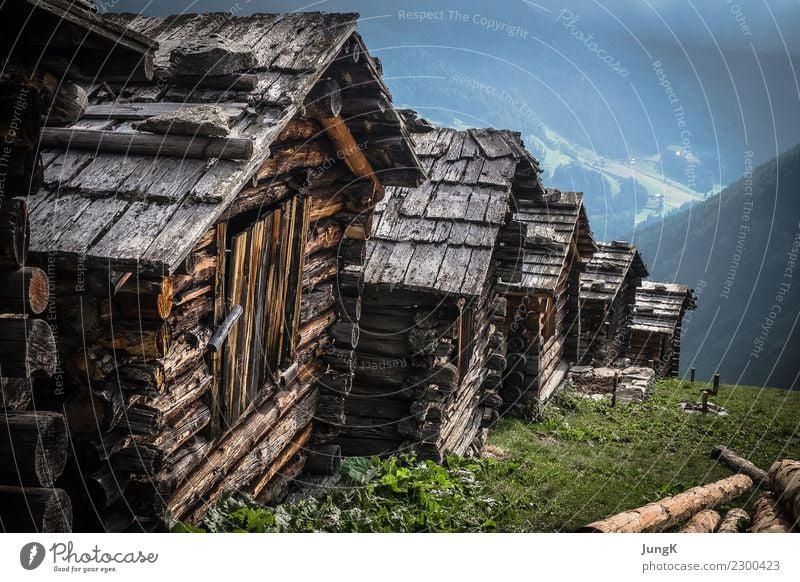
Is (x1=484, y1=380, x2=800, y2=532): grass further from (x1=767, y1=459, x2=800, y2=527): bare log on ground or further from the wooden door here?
the wooden door

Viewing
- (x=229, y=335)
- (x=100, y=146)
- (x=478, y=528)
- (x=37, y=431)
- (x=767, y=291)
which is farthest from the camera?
(x=767, y=291)

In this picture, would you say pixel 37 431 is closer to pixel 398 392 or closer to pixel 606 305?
pixel 398 392

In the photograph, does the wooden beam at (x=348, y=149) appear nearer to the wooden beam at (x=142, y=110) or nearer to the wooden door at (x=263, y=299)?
the wooden door at (x=263, y=299)

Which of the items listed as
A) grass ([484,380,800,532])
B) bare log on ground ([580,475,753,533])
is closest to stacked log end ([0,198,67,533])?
bare log on ground ([580,475,753,533])

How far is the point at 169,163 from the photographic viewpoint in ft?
12.9

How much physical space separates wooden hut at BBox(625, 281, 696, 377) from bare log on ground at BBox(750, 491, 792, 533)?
56.0 feet

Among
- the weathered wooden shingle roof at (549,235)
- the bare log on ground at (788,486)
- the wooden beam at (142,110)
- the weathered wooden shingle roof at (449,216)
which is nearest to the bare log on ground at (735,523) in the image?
the bare log on ground at (788,486)

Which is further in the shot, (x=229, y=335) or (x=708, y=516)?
(x=708, y=516)

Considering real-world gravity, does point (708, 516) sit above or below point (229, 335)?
below

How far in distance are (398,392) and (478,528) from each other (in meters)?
2.65

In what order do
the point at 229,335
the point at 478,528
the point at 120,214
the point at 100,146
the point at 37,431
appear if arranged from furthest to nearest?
the point at 478,528, the point at 229,335, the point at 100,146, the point at 120,214, the point at 37,431

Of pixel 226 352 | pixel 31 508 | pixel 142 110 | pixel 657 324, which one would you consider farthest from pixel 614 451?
pixel 657 324

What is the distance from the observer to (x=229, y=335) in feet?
16.9

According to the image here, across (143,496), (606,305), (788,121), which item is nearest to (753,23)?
(788,121)
